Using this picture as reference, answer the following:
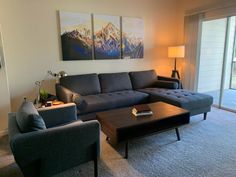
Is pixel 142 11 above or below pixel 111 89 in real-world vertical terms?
above

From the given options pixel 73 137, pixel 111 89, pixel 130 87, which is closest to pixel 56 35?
pixel 111 89

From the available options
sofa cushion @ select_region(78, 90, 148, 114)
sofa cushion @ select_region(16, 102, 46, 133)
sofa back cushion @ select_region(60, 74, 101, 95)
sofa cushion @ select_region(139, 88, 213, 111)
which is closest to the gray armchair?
sofa cushion @ select_region(16, 102, 46, 133)

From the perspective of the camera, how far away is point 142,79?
13.8 feet

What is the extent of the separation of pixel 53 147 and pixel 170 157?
138cm

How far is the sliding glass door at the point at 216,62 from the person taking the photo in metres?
4.25

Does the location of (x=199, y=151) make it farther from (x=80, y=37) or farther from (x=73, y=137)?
(x=80, y=37)

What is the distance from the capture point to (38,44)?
11.1 feet

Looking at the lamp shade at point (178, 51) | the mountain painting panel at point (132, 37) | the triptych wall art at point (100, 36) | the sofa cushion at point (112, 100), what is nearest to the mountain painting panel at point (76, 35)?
the triptych wall art at point (100, 36)

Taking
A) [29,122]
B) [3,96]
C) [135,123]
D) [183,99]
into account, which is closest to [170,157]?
[135,123]

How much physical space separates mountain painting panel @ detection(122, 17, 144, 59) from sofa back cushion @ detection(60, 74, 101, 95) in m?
1.01

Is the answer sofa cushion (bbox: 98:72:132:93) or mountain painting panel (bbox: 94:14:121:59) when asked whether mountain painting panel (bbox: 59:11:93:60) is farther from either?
sofa cushion (bbox: 98:72:132:93)

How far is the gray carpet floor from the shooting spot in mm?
1935

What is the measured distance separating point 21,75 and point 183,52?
3.45 meters

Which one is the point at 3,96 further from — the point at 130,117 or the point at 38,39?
the point at 130,117
